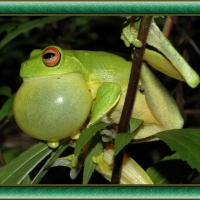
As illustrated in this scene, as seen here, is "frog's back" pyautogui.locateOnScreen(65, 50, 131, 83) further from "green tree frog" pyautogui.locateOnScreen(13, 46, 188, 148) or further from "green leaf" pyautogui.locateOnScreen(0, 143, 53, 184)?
"green leaf" pyautogui.locateOnScreen(0, 143, 53, 184)

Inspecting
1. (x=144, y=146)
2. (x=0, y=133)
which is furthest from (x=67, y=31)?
(x=0, y=133)

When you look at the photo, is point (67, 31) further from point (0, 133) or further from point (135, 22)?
point (135, 22)

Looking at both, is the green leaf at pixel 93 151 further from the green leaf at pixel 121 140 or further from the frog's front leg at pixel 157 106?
the green leaf at pixel 121 140

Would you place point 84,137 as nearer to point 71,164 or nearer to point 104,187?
point 104,187

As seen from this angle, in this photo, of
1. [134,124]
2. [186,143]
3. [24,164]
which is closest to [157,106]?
[134,124]

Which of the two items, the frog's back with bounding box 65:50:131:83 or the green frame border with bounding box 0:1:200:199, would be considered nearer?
the green frame border with bounding box 0:1:200:199
